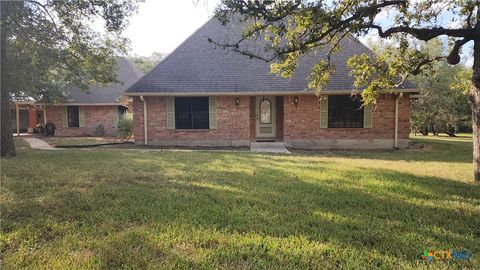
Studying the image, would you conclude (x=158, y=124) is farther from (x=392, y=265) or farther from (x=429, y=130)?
(x=429, y=130)

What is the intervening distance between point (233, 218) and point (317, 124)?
10.2 meters

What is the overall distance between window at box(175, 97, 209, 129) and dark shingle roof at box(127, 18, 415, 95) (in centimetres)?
69

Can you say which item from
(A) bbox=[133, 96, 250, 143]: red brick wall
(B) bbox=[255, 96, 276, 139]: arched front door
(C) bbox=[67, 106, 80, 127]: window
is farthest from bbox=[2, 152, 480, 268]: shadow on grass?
(C) bbox=[67, 106, 80, 127]: window

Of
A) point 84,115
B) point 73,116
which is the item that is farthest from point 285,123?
point 73,116

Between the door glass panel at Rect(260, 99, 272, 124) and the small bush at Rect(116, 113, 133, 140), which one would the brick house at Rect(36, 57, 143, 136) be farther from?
the door glass panel at Rect(260, 99, 272, 124)

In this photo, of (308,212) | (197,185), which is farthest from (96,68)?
(308,212)

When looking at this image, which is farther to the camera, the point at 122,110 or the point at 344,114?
the point at 122,110

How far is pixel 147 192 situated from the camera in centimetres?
519

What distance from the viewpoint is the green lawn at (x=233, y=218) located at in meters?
2.89

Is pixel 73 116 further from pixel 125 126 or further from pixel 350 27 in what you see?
pixel 350 27

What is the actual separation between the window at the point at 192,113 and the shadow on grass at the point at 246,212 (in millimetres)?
6855

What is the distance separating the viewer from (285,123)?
44.1ft

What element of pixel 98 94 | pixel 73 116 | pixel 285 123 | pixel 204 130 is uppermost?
pixel 98 94

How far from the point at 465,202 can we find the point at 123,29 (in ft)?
36.5
